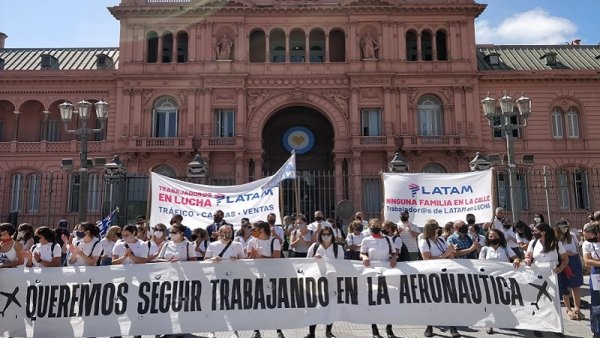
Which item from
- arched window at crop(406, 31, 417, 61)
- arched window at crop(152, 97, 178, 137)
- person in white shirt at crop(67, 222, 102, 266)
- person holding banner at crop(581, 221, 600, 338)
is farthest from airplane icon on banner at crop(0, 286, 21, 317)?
arched window at crop(406, 31, 417, 61)

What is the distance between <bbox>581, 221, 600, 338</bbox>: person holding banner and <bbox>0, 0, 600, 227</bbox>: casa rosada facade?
21.2 metres

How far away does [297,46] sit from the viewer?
33875 mm

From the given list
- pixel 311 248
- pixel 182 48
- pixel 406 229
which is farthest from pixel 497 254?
pixel 182 48

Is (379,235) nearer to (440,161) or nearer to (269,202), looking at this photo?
(269,202)

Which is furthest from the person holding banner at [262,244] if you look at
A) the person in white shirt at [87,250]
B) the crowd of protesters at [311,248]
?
the person in white shirt at [87,250]

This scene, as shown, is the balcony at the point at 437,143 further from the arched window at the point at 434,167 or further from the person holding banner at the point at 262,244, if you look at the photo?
the person holding banner at the point at 262,244

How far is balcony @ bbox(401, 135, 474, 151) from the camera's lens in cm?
3025

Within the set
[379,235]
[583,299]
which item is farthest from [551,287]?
[583,299]

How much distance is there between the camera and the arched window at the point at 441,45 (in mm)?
33341

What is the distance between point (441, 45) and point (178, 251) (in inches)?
1163

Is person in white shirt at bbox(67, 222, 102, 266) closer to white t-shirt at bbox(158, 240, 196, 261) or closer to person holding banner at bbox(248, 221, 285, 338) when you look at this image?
white t-shirt at bbox(158, 240, 196, 261)

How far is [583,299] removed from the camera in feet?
38.9

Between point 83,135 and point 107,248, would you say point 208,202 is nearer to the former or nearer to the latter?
point 107,248

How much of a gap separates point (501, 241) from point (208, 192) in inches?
288
